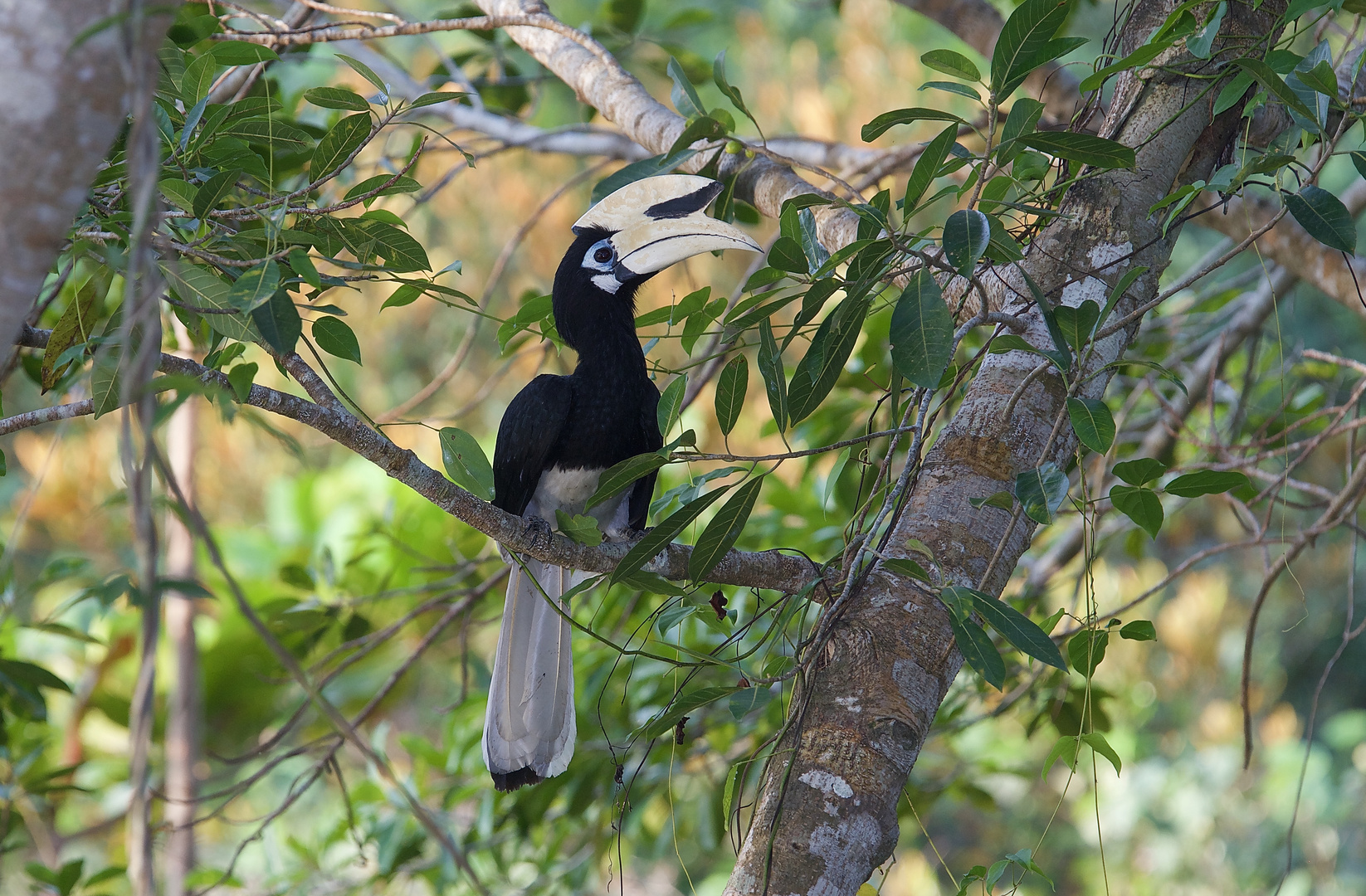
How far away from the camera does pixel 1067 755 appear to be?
107cm

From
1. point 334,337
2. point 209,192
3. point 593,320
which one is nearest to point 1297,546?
point 593,320

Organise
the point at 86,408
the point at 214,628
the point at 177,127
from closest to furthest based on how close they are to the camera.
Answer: the point at 86,408, the point at 177,127, the point at 214,628

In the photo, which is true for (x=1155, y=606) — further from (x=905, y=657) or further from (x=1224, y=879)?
(x=905, y=657)

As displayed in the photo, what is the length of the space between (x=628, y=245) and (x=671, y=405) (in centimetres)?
65

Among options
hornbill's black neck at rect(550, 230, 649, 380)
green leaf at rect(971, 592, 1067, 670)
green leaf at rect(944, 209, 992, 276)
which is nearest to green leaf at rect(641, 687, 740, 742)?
green leaf at rect(971, 592, 1067, 670)

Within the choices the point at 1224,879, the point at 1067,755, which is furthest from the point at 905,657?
the point at 1224,879

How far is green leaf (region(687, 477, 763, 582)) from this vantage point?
1079mm

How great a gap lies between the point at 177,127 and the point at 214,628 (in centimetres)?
425

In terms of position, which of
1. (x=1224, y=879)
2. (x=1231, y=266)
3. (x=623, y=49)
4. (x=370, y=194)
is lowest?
(x=370, y=194)

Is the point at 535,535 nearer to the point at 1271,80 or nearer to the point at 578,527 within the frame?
the point at 578,527

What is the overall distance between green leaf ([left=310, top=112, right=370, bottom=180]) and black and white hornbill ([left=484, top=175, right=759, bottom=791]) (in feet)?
1.78

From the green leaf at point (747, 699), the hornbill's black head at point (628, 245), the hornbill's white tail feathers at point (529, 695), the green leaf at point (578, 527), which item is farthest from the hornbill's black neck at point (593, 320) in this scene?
the green leaf at point (747, 699)

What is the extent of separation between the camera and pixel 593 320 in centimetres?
186

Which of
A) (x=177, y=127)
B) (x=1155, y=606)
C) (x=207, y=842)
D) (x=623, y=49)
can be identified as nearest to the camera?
(x=177, y=127)
